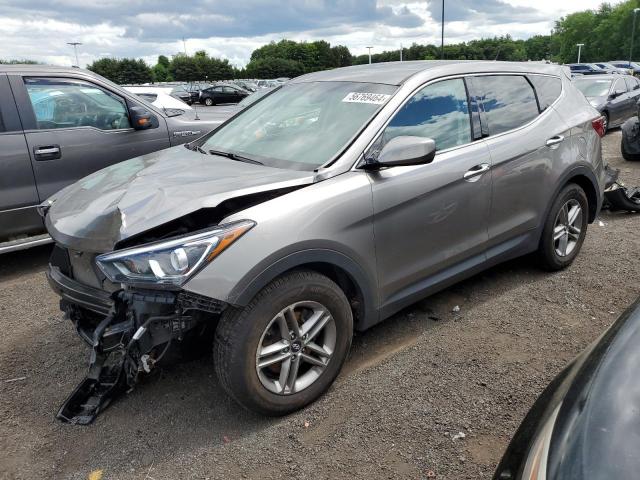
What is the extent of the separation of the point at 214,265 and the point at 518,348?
2078 millimetres

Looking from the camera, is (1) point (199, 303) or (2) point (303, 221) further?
(2) point (303, 221)

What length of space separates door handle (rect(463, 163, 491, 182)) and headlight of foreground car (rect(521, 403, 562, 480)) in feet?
6.72

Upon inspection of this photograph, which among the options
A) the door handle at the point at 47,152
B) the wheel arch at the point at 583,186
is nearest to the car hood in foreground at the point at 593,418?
the wheel arch at the point at 583,186

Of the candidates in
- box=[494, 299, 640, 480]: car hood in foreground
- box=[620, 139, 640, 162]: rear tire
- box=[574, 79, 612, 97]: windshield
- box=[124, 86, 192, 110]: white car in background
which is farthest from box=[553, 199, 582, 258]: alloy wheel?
box=[574, 79, 612, 97]: windshield

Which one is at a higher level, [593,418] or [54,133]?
[54,133]

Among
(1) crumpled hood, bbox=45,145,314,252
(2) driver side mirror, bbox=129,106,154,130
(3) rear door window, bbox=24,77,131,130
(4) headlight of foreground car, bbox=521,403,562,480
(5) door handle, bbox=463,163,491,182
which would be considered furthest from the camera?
(2) driver side mirror, bbox=129,106,154,130

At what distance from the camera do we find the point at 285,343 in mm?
2643

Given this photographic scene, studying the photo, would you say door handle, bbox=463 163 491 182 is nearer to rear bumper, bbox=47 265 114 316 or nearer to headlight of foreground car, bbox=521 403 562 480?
headlight of foreground car, bbox=521 403 562 480

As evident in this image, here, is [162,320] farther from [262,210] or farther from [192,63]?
[192,63]

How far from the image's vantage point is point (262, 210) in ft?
8.40

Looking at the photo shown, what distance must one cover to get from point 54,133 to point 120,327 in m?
3.21

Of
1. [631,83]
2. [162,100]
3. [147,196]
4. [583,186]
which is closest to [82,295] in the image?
[147,196]

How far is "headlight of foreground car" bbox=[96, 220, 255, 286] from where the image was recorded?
2324 mm

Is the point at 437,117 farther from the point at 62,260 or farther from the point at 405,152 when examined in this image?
the point at 62,260
